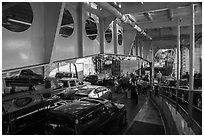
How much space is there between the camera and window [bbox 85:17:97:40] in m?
5.37

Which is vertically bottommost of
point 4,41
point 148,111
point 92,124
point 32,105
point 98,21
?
point 148,111

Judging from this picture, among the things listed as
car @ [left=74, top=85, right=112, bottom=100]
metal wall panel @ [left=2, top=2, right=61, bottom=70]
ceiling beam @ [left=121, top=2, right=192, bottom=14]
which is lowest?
car @ [left=74, top=85, right=112, bottom=100]

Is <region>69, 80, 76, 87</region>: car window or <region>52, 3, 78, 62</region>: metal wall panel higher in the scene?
<region>52, 3, 78, 62</region>: metal wall panel

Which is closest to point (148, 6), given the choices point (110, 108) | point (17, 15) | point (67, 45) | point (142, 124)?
point (67, 45)

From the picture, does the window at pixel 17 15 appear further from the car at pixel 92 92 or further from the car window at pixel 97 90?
the car window at pixel 97 90

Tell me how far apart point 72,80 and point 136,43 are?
5.02 m

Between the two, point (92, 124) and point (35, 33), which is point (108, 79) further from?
point (35, 33)

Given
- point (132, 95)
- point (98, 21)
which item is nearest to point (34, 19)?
point (98, 21)

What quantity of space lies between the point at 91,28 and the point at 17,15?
2467 millimetres

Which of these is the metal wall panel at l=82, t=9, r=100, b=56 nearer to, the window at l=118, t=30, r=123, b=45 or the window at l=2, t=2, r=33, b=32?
the window at l=2, t=2, r=33, b=32

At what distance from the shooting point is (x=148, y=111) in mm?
8734

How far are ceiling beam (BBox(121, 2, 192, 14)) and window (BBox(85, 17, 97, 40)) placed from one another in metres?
1.15

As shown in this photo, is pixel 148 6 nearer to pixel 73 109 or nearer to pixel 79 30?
pixel 79 30

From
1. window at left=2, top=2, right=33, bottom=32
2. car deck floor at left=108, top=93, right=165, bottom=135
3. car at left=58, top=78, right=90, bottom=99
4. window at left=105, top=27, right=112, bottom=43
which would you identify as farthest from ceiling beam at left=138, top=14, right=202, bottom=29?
window at left=2, top=2, right=33, bottom=32
